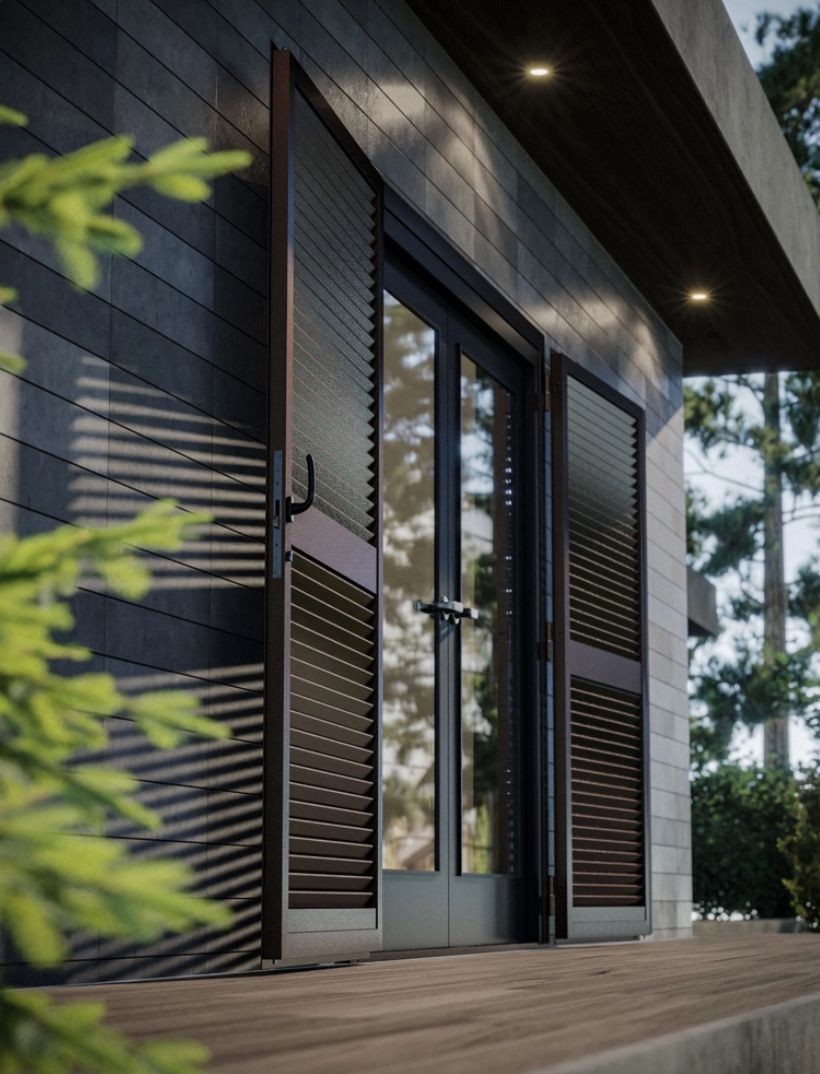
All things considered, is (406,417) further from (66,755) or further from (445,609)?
(66,755)

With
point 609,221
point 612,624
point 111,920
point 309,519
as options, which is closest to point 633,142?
point 609,221

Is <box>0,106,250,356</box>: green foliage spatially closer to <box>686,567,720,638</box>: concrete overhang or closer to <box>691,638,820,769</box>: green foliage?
<box>686,567,720,638</box>: concrete overhang

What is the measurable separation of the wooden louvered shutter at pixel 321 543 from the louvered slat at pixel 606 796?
6.00 feet

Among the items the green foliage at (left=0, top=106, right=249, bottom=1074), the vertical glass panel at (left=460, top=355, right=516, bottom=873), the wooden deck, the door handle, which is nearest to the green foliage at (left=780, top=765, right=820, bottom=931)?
the vertical glass panel at (left=460, top=355, right=516, bottom=873)

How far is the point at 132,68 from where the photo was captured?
2.86 meters

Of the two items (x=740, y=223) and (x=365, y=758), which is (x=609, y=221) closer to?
(x=740, y=223)

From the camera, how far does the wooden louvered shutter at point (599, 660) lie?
16.9 feet

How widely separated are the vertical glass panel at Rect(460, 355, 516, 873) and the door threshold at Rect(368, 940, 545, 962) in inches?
11.6

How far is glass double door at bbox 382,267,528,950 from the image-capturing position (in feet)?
14.6

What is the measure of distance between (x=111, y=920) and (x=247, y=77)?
9.62 ft

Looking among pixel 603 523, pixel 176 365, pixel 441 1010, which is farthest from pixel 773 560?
pixel 441 1010

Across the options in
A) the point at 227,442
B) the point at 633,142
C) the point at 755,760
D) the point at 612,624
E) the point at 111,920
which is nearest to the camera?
the point at 111,920

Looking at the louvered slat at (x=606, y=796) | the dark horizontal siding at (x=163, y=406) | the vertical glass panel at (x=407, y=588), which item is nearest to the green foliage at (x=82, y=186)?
the dark horizontal siding at (x=163, y=406)

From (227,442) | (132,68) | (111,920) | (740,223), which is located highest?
(740,223)
